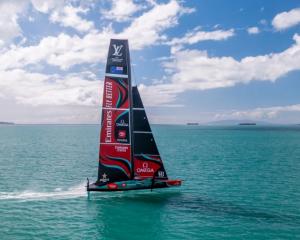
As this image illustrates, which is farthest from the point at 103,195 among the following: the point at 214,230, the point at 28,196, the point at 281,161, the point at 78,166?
the point at 281,161

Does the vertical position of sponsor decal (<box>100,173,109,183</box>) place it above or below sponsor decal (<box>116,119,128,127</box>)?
below

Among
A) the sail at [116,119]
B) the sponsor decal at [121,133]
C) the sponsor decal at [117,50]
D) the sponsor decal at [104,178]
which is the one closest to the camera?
the sponsor decal at [117,50]

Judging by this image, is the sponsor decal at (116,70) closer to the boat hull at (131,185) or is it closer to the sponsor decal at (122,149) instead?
the sponsor decal at (122,149)

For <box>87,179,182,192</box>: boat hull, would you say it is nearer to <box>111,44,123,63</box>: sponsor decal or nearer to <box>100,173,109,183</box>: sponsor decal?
<box>100,173,109,183</box>: sponsor decal

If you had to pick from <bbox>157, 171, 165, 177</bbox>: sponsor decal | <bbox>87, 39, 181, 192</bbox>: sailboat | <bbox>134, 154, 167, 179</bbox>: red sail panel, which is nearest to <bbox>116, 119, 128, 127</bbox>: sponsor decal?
<bbox>87, 39, 181, 192</bbox>: sailboat

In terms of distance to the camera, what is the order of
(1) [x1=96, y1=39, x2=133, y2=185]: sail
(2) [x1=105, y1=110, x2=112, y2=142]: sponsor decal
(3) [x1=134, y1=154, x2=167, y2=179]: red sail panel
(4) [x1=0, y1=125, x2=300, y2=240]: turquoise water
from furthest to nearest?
(3) [x1=134, y1=154, x2=167, y2=179]: red sail panel
(2) [x1=105, y1=110, x2=112, y2=142]: sponsor decal
(1) [x1=96, y1=39, x2=133, y2=185]: sail
(4) [x1=0, y1=125, x2=300, y2=240]: turquoise water

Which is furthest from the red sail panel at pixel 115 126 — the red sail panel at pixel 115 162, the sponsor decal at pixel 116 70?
the sponsor decal at pixel 116 70

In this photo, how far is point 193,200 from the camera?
116 feet

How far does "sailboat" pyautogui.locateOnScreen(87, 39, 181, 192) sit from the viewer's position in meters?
33.8

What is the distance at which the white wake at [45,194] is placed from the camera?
35.6 meters

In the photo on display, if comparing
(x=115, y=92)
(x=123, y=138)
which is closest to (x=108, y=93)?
(x=115, y=92)

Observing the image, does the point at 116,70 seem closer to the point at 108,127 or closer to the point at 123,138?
the point at 108,127

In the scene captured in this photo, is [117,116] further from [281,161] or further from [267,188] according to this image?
[281,161]

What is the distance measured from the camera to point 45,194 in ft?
122
